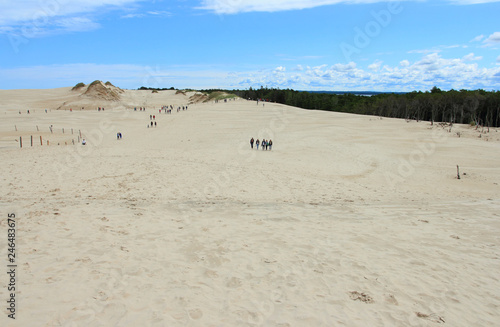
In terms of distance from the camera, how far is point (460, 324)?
509 cm

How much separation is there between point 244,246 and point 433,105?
6700cm

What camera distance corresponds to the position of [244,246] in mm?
7641

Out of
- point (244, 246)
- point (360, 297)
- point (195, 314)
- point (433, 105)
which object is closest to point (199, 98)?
point (433, 105)

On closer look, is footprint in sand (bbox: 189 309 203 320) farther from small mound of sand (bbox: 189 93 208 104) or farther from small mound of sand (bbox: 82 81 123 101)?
small mound of sand (bbox: 189 93 208 104)

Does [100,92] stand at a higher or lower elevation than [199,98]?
lower

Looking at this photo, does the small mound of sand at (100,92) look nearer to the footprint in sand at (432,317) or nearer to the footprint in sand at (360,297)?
the footprint in sand at (360,297)

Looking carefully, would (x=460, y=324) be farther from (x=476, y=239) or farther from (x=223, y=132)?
(x=223, y=132)

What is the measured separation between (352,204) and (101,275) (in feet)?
31.3

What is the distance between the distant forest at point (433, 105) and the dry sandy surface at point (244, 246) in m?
37.6

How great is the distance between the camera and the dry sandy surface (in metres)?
5.13

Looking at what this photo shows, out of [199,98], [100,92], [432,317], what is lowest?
[432,317]

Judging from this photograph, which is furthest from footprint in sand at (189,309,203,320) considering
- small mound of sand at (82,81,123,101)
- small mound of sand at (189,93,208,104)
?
small mound of sand at (189,93,208,104)

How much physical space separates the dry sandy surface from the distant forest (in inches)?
1479

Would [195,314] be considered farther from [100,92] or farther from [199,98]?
[199,98]
